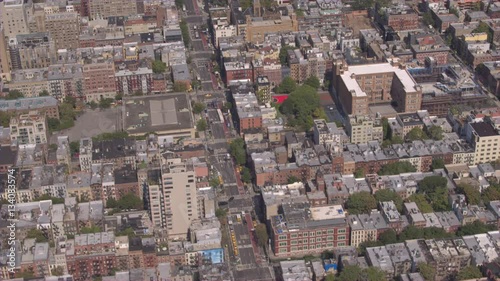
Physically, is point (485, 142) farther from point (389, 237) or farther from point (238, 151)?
point (238, 151)

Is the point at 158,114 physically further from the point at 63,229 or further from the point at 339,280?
the point at 339,280

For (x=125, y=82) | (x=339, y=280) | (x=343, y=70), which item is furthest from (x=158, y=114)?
(x=339, y=280)

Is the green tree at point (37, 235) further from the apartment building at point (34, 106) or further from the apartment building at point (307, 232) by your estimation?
the apartment building at point (34, 106)

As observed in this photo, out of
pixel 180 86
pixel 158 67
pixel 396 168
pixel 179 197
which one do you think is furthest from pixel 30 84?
pixel 396 168

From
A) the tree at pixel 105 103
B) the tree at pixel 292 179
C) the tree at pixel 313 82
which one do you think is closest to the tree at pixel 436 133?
the tree at pixel 292 179

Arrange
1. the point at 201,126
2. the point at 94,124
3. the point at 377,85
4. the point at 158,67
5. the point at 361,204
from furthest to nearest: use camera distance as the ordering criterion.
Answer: the point at 158,67, the point at 377,85, the point at 94,124, the point at 201,126, the point at 361,204

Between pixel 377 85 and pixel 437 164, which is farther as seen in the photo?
pixel 377 85
